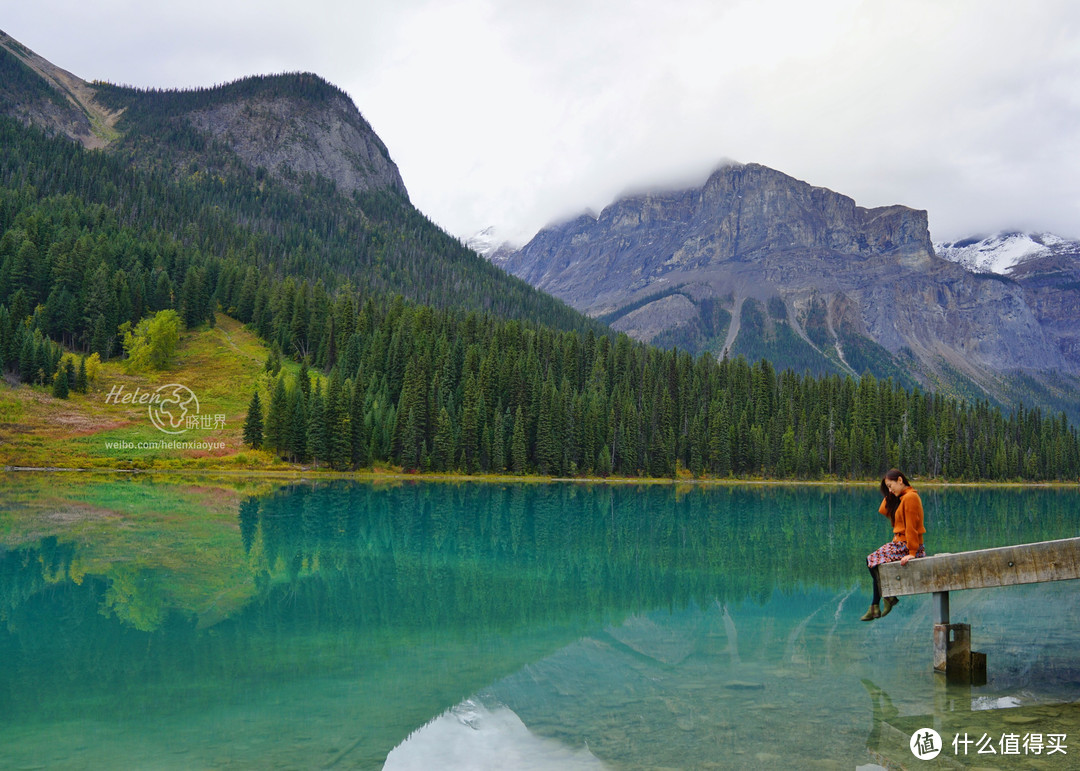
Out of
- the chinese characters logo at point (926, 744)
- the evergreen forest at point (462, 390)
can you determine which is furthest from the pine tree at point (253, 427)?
the chinese characters logo at point (926, 744)

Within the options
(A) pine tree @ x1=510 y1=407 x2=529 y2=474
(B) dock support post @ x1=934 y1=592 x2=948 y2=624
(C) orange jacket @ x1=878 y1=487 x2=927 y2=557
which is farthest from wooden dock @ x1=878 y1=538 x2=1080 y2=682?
(A) pine tree @ x1=510 y1=407 x2=529 y2=474

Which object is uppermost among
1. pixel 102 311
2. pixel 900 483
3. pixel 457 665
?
pixel 102 311

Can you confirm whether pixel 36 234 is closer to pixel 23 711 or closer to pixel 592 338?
pixel 592 338

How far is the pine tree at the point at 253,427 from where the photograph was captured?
99.2 metres

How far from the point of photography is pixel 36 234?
438ft

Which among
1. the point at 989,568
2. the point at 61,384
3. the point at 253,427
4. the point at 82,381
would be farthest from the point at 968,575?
the point at 82,381

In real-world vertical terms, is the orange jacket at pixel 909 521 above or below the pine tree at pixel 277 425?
below

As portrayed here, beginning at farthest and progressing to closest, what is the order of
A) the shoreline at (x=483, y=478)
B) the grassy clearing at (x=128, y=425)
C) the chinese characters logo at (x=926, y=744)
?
the grassy clearing at (x=128, y=425)
the shoreline at (x=483, y=478)
the chinese characters logo at (x=926, y=744)

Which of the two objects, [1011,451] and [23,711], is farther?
[1011,451]

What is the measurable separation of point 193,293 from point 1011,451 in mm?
163125

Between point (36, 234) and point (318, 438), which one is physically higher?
point (36, 234)

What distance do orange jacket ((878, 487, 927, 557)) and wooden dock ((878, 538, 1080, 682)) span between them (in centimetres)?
45

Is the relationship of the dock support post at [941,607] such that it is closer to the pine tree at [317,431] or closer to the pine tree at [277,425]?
the pine tree at [317,431]

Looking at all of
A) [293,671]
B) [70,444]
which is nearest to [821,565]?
[293,671]
